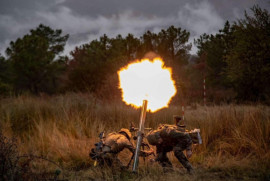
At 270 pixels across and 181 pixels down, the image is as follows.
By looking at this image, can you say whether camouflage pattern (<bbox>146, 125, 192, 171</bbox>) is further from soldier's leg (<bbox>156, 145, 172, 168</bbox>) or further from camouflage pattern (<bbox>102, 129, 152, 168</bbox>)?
camouflage pattern (<bbox>102, 129, 152, 168</bbox>)

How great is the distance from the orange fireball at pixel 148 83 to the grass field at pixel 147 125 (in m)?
1.01

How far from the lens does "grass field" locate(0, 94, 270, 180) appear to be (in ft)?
13.3

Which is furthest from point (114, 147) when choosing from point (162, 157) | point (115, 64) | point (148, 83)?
point (115, 64)

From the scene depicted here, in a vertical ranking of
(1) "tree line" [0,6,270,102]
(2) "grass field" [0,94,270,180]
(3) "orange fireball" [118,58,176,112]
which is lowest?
(2) "grass field" [0,94,270,180]

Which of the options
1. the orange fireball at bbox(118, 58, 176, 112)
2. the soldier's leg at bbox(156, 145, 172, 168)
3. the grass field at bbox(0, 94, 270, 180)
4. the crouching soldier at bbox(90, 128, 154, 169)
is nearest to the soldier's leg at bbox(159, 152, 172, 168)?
the soldier's leg at bbox(156, 145, 172, 168)

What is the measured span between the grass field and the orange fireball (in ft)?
3.31

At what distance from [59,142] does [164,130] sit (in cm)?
Result: 289

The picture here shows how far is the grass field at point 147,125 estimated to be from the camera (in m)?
4.07

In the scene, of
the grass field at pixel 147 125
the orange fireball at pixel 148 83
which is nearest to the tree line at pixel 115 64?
the grass field at pixel 147 125

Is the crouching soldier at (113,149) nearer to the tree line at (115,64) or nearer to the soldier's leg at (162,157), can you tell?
the soldier's leg at (162,157)

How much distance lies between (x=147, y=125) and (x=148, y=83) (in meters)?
3.23

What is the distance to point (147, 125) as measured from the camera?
22.8 feet

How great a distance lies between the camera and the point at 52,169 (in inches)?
184

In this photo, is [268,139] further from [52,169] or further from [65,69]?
[65,69]
